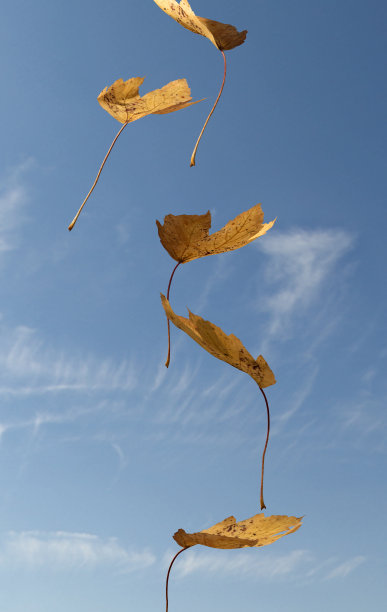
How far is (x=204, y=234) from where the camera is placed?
93 centimetres

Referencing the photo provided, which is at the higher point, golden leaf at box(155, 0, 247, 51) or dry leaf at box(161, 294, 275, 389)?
golden leaf at box(155, 0, 247, 51)

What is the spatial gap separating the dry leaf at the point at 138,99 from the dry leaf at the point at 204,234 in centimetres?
24

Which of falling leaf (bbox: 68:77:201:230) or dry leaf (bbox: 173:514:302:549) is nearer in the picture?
dry leaf (bbox: 173:514:302:549)

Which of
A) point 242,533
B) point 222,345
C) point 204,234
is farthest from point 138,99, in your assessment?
point 242,533

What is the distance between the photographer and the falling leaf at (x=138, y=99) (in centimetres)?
101

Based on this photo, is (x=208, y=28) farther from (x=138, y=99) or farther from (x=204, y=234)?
(x=204, y=234)

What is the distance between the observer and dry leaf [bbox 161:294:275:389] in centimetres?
83

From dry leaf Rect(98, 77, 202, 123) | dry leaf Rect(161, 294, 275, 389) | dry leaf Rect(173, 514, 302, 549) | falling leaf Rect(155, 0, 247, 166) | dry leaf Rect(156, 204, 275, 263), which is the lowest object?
dry leaf Rect(173, 514, 302, 549)

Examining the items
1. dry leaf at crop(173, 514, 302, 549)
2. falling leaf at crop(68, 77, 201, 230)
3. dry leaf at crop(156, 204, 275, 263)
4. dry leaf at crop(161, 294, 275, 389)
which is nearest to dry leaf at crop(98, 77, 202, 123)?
falling leaf at crop(68, 77, 201, 230)

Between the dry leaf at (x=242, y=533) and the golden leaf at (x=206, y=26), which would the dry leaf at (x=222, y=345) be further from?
the golden leaf at (x=206, y=26)

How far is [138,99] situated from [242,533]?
28.8 inches

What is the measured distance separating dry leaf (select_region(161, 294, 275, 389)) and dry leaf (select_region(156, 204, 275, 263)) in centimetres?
13

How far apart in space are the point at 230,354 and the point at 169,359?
0.11 metres

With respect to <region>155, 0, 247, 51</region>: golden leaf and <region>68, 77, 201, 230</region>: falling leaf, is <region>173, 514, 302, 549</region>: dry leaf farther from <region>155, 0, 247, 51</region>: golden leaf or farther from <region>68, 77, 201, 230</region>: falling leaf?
<region>155, 0, 247, 51</region>: golden leaf
